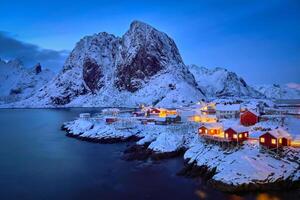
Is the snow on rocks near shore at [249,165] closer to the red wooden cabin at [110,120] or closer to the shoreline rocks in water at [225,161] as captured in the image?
the shoreline rocks in water at [225,161]

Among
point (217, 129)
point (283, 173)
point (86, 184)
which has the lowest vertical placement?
point (86, 184)

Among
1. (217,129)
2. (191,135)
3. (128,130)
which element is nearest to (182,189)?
(217,129)

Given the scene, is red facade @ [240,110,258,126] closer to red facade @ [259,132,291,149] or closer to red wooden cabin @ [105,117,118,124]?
red facade @ [259,132,291,149]

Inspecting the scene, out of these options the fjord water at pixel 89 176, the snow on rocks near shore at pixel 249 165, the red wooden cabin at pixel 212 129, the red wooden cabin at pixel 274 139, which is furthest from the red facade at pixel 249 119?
the red wooden cabin at pixel 274 139

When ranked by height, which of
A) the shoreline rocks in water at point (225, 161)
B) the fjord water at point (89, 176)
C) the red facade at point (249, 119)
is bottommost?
the fjord water at point (89, 176)

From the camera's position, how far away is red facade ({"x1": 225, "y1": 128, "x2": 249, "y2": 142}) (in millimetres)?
45763

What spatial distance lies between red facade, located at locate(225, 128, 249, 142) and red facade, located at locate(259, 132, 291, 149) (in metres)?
4.09

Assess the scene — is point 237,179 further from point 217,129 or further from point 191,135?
point 191,135

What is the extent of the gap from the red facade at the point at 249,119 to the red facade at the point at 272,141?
17.5m

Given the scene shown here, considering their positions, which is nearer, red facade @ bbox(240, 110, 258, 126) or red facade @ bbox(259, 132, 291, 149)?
red facade @ bbox(259, 132, 291, 149)

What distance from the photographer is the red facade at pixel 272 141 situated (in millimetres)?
40938

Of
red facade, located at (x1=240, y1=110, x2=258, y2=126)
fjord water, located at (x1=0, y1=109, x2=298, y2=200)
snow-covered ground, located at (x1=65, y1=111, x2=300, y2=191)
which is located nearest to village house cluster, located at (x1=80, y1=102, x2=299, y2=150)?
red facade, located at (x1=240, y1=110, x2=258, y2=126)

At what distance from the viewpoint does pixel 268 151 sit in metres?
41.1

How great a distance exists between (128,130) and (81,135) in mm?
13106
